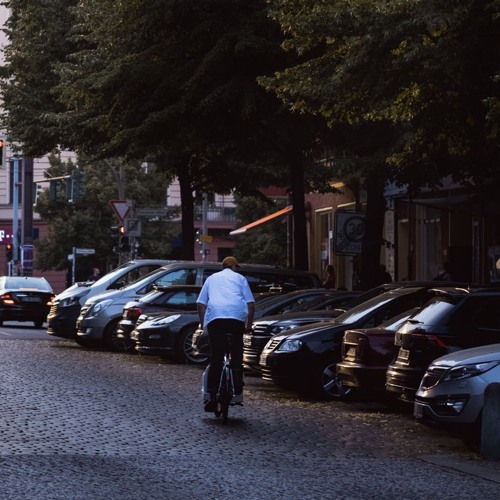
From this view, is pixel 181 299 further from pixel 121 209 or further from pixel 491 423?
pixel 121 209

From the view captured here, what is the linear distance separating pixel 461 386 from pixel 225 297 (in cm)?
363

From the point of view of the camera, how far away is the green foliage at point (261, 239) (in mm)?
65875

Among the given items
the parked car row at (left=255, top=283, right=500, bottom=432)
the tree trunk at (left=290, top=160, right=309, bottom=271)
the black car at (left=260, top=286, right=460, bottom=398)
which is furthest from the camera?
the tree trunk at (left=290, top=160, right=309, bottom=271)

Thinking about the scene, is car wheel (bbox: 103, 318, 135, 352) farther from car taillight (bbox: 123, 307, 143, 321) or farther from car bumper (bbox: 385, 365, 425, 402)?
car bumper (bbox: 385, 365, 425, 402)

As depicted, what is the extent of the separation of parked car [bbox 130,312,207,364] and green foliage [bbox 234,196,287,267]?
1484 inches

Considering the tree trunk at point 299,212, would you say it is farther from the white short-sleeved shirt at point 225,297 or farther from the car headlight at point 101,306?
the white short-sleeved shirt at point 225,297

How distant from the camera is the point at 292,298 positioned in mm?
24266

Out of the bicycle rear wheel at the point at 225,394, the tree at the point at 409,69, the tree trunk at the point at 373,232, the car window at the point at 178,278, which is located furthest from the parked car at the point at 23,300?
the bicycle rear wheel at the point at 225,394

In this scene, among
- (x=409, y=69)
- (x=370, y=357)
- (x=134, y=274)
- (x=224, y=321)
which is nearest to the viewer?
(x=224, y=321)

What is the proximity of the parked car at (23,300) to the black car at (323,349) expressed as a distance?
23.8m

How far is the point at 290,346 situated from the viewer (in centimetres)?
1902

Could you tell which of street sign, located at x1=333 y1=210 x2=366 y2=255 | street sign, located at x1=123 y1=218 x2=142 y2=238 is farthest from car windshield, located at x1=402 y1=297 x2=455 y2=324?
street sign, located at x1=123 y1=218 x2=142 y2=238

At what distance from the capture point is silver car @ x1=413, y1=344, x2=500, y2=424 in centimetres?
1359

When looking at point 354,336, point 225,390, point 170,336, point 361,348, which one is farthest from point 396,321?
point 170,336
